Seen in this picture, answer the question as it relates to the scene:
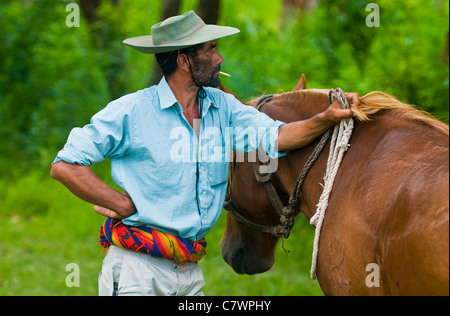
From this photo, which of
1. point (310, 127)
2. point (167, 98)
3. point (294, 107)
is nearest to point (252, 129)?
point (294, 107)

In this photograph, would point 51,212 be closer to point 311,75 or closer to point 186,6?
point 311,75

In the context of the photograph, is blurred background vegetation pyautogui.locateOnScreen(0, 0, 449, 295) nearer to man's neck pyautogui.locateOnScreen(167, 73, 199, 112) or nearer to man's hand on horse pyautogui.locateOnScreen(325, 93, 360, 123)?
man's neck pyautogui.locateOnScreen(167, 73, 199, 112)

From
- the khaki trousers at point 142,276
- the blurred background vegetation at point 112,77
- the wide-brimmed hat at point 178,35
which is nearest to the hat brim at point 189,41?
the wide-brimmed hat at point 178,35

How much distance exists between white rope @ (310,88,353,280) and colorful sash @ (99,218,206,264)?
1.98 feet

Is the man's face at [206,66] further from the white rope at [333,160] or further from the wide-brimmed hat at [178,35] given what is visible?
the white rope at [333,160]

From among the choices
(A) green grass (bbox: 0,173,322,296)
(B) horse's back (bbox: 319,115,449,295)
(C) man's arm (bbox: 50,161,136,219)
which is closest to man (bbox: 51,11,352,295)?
(C) man's arm (bbox: 50,161,136,219)

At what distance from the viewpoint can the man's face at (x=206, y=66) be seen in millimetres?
3037

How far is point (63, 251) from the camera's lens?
6.95 meters

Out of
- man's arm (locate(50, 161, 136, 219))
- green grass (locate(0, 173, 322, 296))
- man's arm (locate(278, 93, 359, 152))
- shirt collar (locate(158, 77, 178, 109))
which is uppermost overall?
shirt collar (locate(158, 77, 178, 109))

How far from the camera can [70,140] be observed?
2783 millimetres

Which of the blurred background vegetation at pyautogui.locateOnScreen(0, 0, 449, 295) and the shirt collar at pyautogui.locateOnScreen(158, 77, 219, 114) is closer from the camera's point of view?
the shirt collar at pyautogui.locateOnScreen(158, 77, 219, 114)

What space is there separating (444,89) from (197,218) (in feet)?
12.0

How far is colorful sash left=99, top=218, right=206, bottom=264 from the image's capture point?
287 cm
